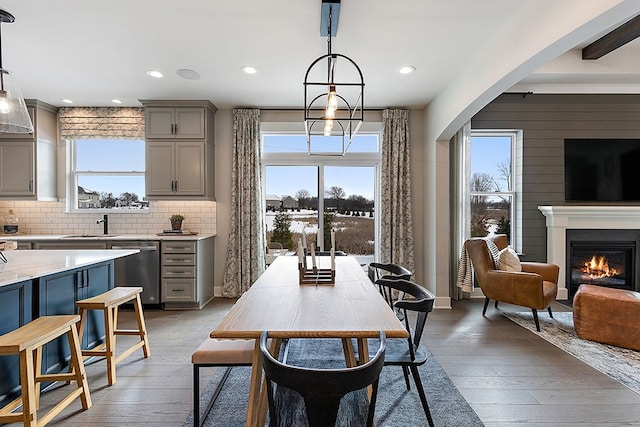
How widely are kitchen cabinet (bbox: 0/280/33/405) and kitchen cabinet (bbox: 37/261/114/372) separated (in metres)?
0.13

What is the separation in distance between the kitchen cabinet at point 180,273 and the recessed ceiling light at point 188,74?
6.24 feet

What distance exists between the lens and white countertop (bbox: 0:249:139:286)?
6.86 ft

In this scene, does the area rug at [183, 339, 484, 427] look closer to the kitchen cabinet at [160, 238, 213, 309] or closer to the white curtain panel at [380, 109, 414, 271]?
the kitchen cabinet at [160, 238, 213, 309]

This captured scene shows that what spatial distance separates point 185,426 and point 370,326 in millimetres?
1347

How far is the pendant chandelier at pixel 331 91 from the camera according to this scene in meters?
2.25

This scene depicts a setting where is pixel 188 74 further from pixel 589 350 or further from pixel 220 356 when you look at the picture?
pixel 589 350

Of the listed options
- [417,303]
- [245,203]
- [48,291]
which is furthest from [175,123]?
[417,303]

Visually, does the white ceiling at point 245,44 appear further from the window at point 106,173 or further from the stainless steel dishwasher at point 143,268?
the stainless steel dishwasher at point 143,268

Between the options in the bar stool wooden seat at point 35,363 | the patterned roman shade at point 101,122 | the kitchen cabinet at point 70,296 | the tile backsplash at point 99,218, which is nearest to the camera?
the bar stool wooden seat at point 35,363

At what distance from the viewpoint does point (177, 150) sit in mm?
4645

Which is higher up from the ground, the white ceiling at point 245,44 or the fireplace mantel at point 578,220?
the white ceiling at point 245,44

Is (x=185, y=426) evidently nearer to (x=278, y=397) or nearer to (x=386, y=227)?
(x=278, y=397)

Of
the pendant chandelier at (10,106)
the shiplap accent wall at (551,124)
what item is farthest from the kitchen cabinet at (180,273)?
the shiplap accent wall at (551,124)

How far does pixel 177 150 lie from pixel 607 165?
585 centimetres
